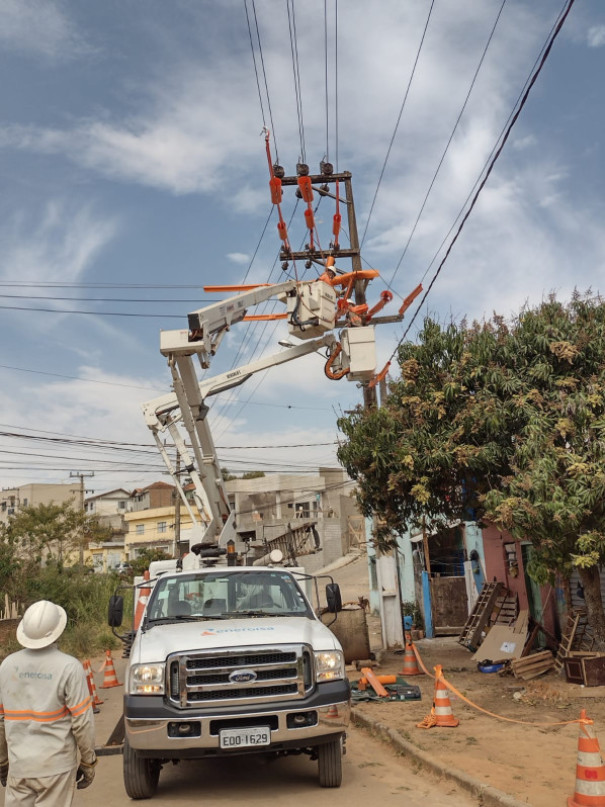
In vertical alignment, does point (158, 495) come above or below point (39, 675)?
above

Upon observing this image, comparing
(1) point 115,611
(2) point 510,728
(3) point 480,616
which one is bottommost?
(2) point 510,728

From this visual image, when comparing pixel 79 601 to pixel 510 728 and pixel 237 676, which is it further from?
pixel 237 676

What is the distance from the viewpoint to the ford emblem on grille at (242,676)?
20.0 feet

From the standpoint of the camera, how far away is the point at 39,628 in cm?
418

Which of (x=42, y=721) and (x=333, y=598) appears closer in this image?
(x=42, y=721)

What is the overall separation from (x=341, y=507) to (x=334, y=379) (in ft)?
138

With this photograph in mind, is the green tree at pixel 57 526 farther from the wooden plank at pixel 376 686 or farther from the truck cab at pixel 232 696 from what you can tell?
the truck cab at pixel 232 696

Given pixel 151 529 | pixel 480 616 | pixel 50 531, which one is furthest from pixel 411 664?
pixel 151 529

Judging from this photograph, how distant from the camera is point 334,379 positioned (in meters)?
13.9

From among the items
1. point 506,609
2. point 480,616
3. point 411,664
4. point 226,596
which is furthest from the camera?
point 480,616

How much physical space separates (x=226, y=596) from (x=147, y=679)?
62.3 inches

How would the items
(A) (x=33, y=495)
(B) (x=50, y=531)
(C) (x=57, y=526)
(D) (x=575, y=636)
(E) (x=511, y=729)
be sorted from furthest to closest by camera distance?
(A) (x=33, y=495), (C) (x=57, y=526), (B) (x=50, y=531), (D) (x=575, y=636), (E) (x=511, y=729)

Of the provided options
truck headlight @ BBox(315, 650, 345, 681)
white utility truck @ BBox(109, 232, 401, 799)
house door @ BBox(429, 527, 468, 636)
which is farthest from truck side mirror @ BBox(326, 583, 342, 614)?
house door @ BBox(429, 527, 468, 636)

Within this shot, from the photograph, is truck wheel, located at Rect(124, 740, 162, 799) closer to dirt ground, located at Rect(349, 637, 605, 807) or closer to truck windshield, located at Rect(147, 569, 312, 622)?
truck windshield, located at Rect(147, 569, 312, 622)
